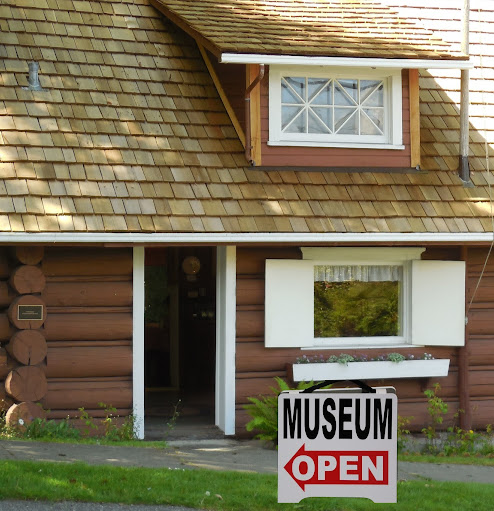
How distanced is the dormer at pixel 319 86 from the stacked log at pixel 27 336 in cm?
268

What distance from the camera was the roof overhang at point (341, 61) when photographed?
980 centimetres

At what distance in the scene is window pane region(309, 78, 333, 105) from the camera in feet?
34.6

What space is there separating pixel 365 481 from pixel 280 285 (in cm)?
676

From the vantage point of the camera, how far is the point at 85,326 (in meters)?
9.60

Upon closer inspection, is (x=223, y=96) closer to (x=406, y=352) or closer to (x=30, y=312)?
(x=30, y=312)

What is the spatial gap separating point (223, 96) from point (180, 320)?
4192 mm

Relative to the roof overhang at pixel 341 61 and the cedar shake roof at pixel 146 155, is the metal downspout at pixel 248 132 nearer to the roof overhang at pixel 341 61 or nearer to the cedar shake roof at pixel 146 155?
the cedar shake roof at pixel 146 155

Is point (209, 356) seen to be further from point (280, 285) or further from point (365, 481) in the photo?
point (365, 481)

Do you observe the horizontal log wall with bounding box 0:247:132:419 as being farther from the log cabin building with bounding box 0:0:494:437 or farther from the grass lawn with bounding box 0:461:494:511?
the grass lawn with bounding box 0:461:494:511

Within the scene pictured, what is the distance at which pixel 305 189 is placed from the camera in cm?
1015

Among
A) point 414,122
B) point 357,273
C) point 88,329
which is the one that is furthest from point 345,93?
point 88,329

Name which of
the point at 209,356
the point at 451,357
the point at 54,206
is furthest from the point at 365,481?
the point at 209,356

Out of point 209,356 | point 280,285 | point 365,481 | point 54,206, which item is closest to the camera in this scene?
point 365,481

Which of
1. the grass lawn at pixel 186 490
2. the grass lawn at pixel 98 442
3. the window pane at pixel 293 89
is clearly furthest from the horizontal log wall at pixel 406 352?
the grass lawn at pixel 186 490
